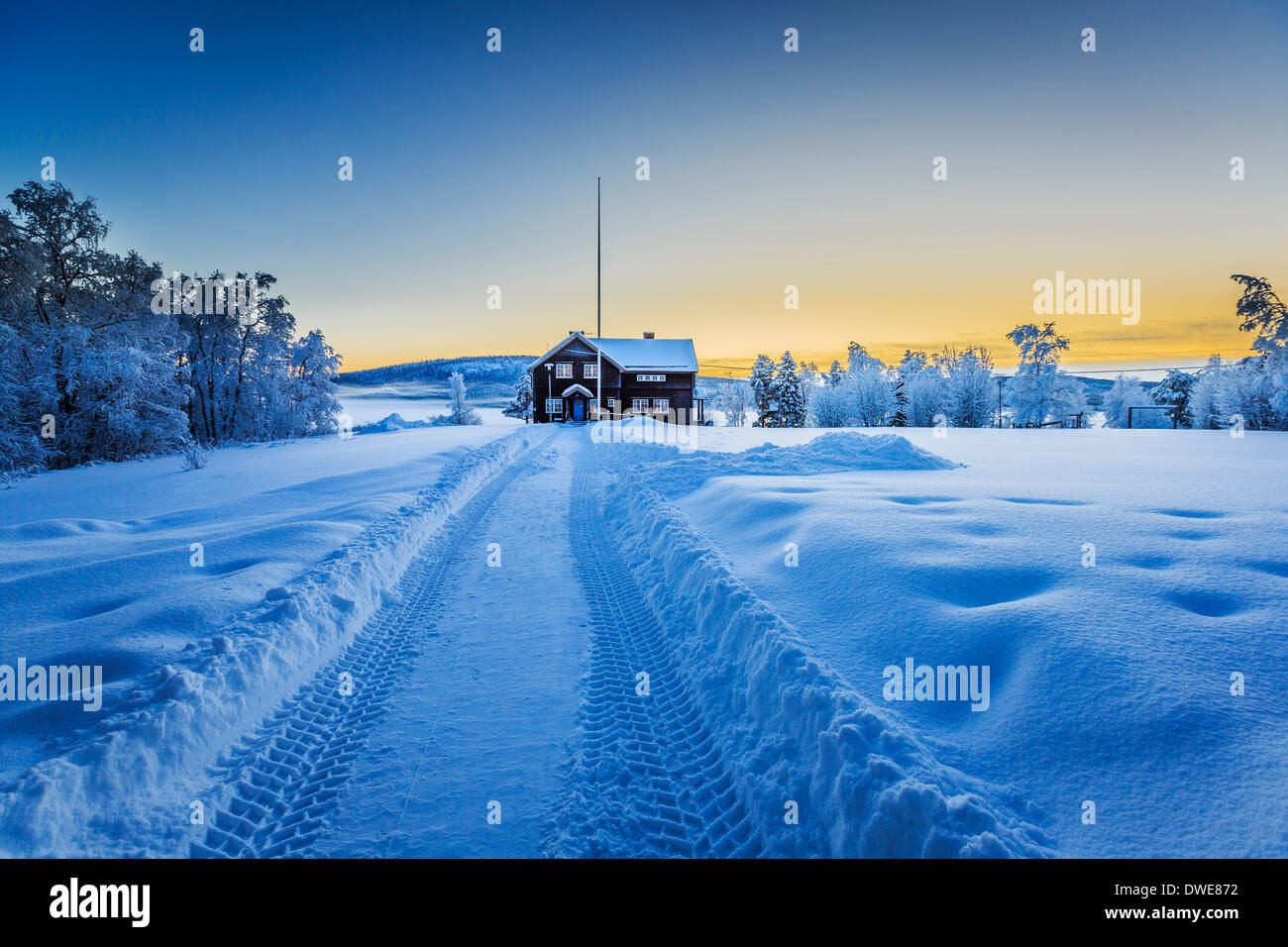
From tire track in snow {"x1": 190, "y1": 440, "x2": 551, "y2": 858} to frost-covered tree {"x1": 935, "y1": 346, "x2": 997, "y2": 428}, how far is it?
1628 inches

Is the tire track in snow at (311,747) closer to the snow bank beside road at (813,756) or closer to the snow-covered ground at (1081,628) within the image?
the snow bank beside road at (813,756)

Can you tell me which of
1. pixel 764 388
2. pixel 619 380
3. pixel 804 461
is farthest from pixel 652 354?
pixel 804 461

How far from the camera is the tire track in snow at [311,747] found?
2832 millimetres

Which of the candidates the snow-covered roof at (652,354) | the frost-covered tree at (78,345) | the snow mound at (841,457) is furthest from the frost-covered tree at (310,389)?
the snow mound at (841,457)

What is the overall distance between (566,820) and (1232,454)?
1691 centimetres

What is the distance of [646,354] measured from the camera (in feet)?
159

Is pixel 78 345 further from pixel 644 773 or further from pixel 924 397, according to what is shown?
pixel 924 397

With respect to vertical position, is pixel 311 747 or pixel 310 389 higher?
pixel 310 389

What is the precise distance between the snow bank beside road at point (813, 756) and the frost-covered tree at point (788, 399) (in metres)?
49.3

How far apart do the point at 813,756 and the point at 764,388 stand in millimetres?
53545

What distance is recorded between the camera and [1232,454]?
11992 millimetres
